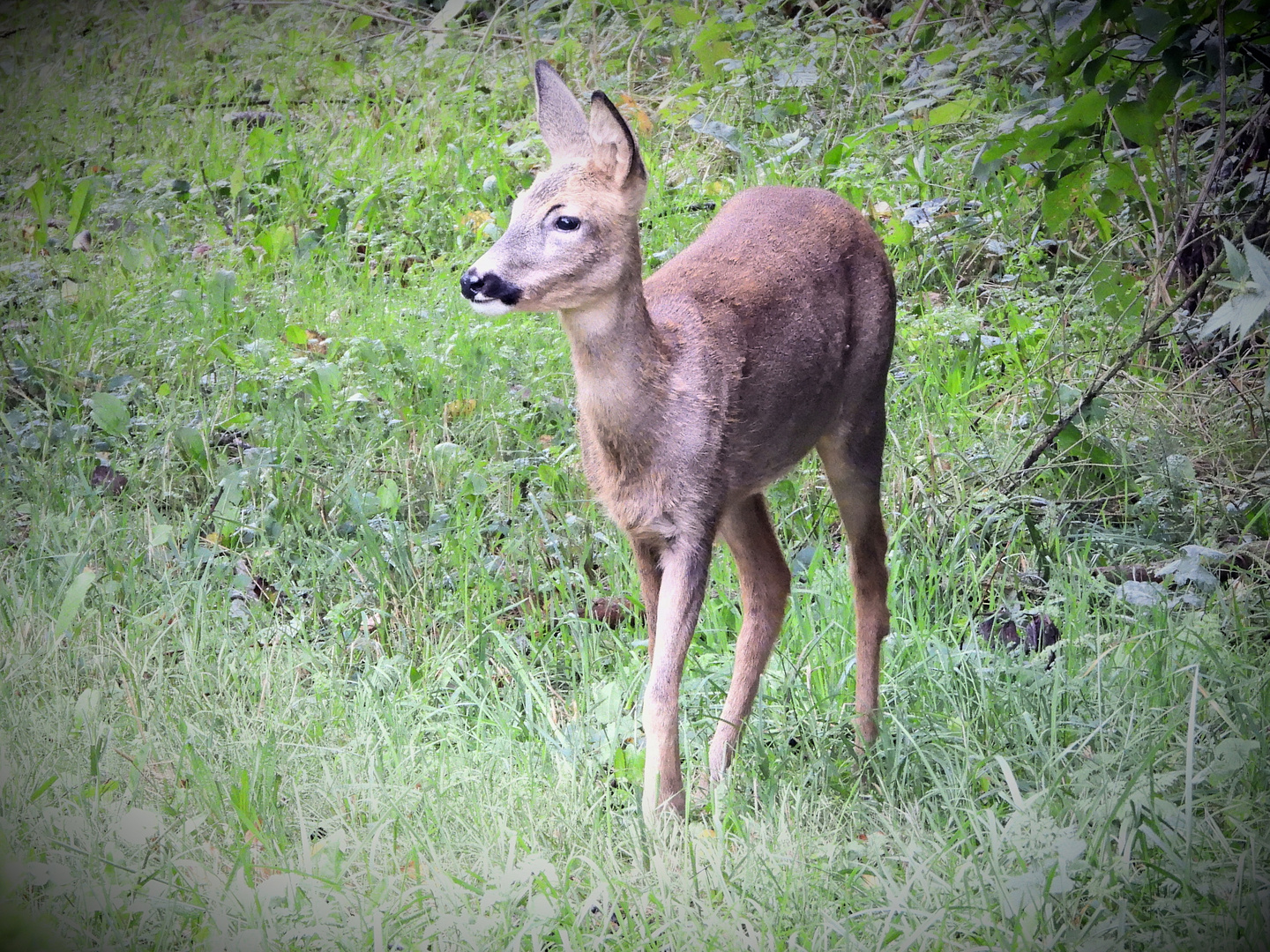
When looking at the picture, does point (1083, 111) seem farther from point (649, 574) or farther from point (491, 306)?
point (491, 306)

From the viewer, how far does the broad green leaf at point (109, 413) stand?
545cm

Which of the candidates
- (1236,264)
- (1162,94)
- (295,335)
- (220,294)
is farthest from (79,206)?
(1236,264)

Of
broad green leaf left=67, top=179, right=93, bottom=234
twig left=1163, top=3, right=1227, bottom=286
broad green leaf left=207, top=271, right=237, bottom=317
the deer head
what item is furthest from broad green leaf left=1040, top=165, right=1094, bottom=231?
broad green leaf left=67, top=179, right=93, bottom=234

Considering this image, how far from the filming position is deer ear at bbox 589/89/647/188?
3402 mm

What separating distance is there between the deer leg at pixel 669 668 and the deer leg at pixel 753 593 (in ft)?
1.40

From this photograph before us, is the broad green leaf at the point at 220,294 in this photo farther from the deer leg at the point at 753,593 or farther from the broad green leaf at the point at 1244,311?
the broad green leaf at the point at 1244,311

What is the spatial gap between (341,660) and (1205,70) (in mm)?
3574

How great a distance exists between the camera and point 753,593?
4102 mm

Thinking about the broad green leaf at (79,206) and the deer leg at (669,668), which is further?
the broad green leaf at (79,206)

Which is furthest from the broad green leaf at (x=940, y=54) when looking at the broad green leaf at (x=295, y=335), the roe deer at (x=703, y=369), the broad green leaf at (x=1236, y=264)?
the broad green leaf at (x=295, y=335)

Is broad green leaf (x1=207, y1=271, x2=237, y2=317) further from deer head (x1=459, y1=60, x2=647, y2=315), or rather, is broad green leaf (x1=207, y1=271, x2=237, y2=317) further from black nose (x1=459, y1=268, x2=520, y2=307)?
black nose (x1=459, y1=268, x2=520, y2=307)

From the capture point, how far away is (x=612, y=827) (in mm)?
3490

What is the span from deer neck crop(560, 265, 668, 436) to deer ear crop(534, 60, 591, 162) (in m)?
0.37

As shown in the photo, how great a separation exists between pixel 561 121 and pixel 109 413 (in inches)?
112
